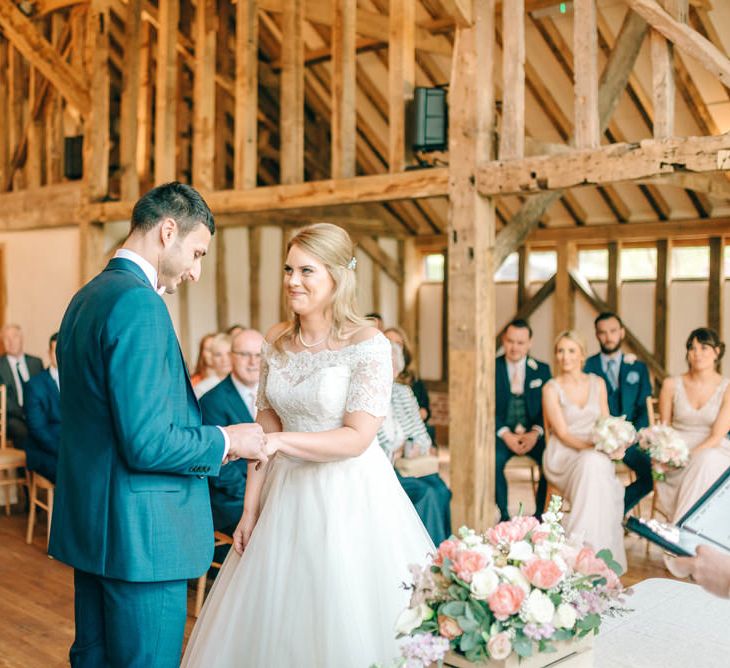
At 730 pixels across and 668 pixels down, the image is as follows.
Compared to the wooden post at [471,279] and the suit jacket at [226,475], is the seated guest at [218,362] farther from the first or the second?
the wooden post at [471,279]

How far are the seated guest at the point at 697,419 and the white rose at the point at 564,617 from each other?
388 cm

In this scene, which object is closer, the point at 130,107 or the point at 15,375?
the point at 15,375

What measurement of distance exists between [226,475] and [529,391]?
2845mm

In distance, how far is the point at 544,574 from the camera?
1945 mm

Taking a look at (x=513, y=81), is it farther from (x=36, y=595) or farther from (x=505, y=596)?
(x=505, y=596)

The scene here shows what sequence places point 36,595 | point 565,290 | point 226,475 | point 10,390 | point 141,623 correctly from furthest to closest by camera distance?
1. point 565,290
2. point 10,390
3. point 36,595
4. point 226,475
5. point 141,623

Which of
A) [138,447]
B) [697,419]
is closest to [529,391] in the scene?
[697,419]

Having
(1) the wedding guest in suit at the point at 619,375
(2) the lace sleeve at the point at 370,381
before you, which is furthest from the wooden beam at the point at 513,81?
(2) the lace sleeve at the point at 370,381

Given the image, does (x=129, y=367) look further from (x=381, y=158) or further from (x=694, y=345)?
(x=381, y=158)

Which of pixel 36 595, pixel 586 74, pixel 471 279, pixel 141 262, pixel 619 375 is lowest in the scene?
pixel 36 595

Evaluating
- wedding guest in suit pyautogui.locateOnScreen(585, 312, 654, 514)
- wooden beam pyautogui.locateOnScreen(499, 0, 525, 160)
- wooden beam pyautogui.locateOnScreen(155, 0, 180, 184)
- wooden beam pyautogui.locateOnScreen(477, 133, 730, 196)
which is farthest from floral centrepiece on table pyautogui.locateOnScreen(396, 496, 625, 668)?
wooden beam pyautogui.locateOnScreen(155, 0, 180, 184)

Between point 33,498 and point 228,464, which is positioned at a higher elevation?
point 228,464

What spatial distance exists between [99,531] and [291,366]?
93cm

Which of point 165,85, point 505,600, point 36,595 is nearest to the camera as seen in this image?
point 505,600
